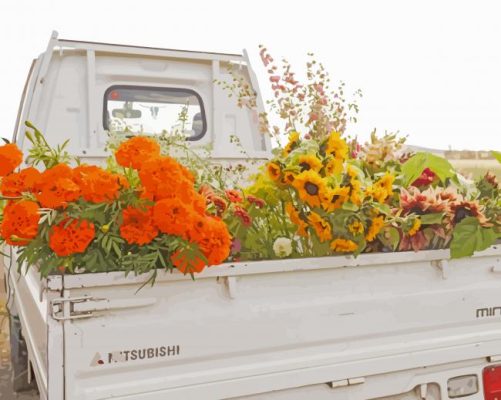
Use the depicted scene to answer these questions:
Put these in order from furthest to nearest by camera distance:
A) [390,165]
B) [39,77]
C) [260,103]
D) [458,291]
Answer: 1. [260,103]
2. [39,77]
3. [390,165]
4. [458,291]

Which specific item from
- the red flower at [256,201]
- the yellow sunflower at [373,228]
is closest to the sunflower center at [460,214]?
the yellow sunflower at [373,228]

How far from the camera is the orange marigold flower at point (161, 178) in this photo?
242 cm

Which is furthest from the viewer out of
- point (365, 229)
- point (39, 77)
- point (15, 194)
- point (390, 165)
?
point (39, 77)

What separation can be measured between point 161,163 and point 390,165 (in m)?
1.46

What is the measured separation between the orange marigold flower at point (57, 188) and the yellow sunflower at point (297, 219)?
0.99m

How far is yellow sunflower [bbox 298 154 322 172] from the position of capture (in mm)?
2891

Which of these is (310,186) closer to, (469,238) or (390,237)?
(390,237)

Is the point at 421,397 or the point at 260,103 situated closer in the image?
the point at 421,397

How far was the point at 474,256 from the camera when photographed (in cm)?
310

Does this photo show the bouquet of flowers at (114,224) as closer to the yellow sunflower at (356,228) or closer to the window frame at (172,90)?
the yellow sunflower at (356,228)

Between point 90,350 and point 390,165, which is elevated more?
point 390,165

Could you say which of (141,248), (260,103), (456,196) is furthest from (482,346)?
(260,103)

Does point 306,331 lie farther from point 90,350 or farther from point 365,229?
point 90,350

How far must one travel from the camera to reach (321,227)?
2.82m
